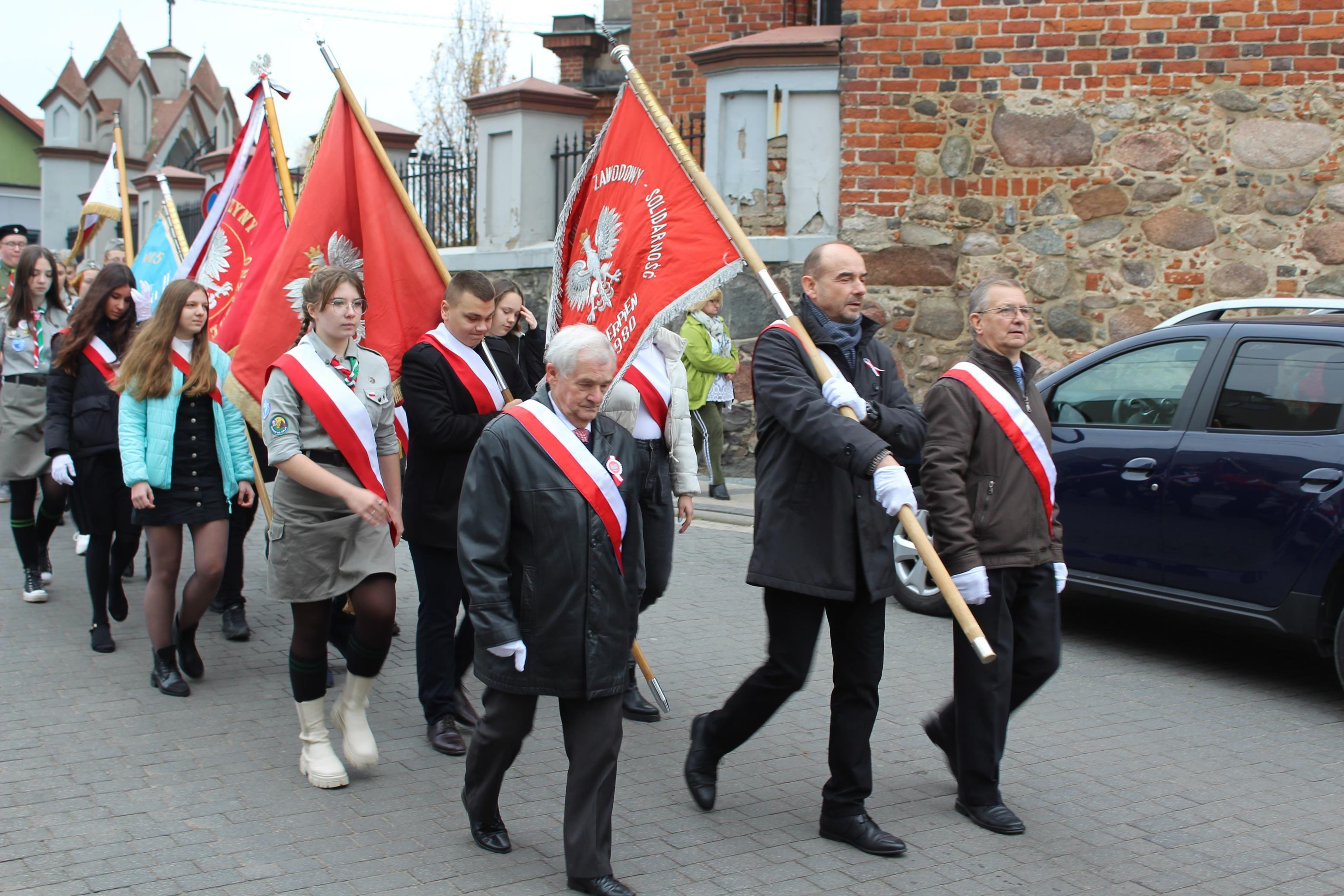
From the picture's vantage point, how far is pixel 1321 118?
407 inches

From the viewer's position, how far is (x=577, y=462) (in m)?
3.83

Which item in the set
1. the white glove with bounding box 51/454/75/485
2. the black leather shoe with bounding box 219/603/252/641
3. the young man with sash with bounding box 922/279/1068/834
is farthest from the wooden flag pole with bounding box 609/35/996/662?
the white glove with bounding box 51/454/75/485

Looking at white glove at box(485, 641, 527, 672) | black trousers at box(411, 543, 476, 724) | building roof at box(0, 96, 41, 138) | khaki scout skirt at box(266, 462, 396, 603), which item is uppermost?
building roof at box(0, 96, 41, 138)

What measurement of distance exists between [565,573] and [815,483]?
3.08ft

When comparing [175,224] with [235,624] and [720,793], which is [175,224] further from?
[720,793]

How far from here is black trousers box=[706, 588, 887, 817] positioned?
4266 mm

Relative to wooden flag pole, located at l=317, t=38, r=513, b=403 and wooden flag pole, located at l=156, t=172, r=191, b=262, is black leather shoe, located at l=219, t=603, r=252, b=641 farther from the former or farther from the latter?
wooden flag pole, located at l=156, t=172, r=191, b=262

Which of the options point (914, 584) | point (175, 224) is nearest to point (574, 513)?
point (914, 584)

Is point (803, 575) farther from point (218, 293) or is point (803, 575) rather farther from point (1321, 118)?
point (1321, 118)

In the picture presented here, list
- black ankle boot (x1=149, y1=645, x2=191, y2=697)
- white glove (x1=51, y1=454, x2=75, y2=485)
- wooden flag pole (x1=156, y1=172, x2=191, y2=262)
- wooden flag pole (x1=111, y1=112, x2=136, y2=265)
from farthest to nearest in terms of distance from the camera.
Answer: wooden flag pole (x1=111, y1=112, x2=136, y2=265), wooden flag pole (x1=156, y1=172, x2=191, y2=262), white glove (x1=51, y1=454, x2=75, y2=485), black ankle boot (x1=149, y1=645, x2=191, y2=697)

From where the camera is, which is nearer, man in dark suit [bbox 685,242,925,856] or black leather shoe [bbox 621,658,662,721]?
man in dark suit [bbox 685,242,925,856]

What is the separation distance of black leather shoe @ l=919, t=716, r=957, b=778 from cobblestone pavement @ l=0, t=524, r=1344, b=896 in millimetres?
125

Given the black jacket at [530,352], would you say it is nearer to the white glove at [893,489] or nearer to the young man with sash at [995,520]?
the young man with sash at [995,520]

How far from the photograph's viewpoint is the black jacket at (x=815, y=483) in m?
4.15
